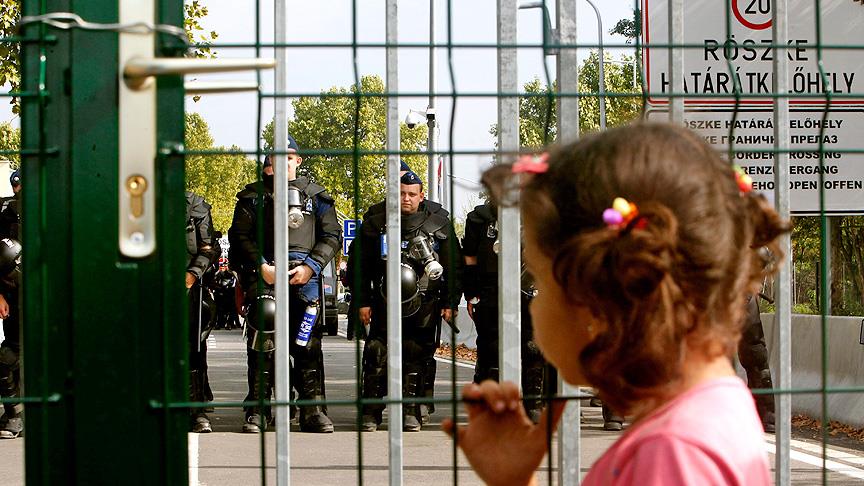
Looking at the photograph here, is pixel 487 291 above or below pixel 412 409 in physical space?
above

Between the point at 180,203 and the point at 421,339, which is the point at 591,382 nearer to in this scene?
the point at 180,203

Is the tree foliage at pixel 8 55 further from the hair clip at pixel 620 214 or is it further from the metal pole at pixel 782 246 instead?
the hair clip at pixel 620 214

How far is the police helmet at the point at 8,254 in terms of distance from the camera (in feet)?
27.2

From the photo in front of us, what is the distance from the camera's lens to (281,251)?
3.44 m

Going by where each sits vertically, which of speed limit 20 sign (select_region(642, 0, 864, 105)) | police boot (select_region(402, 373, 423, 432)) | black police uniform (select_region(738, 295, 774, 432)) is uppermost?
speed limit 20 sign (select_region(642, 0, 864, 105))

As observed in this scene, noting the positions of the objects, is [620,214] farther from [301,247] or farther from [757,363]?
[757,363]

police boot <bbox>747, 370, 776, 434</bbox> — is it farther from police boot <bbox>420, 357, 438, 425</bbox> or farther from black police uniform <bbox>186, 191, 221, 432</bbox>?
black police uniform <bbox>186, 191, 221, 432</bbox>

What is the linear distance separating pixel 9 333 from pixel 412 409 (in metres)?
2.87

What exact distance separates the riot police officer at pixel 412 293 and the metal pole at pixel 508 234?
483 cm

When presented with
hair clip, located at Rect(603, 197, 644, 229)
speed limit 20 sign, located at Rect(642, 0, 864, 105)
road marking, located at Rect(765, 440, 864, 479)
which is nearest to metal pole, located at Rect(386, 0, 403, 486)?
hair clip, located at Rect(603, 197, 644, 229)

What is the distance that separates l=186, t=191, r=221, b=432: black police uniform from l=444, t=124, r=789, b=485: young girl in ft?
22.0

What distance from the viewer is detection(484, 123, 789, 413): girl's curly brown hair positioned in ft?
5.71

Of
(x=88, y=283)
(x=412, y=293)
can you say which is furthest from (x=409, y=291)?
(x=88, y=283)

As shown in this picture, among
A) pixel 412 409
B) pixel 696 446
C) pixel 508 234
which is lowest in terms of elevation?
pixel 412 409
